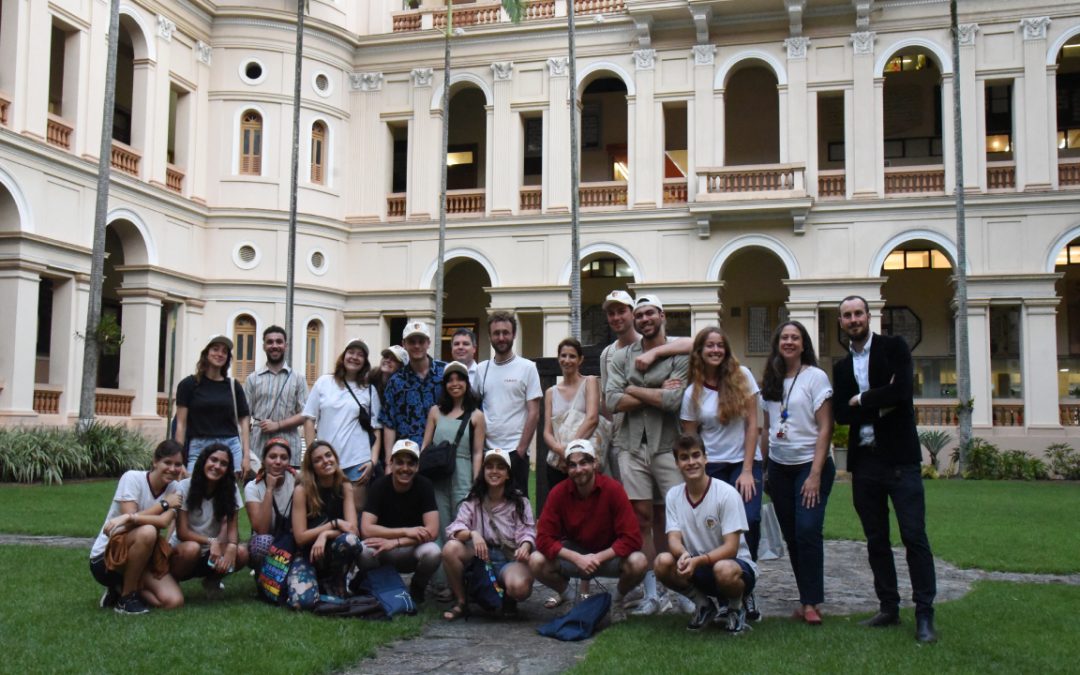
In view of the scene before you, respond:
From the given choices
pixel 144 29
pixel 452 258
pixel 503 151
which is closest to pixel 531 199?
pixel 503 151

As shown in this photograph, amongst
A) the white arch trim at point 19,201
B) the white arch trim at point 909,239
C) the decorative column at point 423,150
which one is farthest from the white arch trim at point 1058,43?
the white arch trim at point 19,201

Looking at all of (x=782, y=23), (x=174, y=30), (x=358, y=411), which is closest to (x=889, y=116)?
(x=782, y=23)

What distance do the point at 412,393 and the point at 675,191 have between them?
64.3 feet

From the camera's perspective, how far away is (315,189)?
27469mm

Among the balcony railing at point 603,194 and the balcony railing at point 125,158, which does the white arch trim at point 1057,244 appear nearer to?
the balcony railing at point 603,194

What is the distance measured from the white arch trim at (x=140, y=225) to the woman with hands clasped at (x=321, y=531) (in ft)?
58.6

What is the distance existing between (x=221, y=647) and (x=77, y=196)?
18.7 meters

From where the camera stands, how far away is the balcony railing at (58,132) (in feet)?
70.0

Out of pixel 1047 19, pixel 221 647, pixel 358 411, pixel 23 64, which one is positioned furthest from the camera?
pixel 1047 19

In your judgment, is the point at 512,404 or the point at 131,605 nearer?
the point at 131,605

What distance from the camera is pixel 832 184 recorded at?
25922 mm

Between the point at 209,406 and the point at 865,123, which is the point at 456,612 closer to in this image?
the point at 209,406

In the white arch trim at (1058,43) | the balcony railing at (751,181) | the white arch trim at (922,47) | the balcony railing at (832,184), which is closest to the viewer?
the white arch trim at (1058,43)

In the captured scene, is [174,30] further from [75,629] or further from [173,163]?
[75,629]
